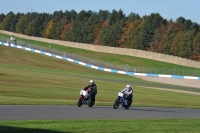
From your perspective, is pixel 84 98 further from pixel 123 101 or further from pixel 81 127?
pixel 81 127

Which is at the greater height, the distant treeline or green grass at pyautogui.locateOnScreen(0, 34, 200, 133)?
the distant treeline

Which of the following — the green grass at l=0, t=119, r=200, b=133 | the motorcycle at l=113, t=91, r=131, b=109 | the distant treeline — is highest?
the distant treeline

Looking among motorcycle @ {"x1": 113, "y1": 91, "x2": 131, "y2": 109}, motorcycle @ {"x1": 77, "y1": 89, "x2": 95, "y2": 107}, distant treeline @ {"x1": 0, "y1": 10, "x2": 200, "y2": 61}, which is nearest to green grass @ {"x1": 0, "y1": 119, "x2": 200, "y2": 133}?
motorcycle @ {"x1": 77, "y1": 89, "x2": 95, "y2": 107}

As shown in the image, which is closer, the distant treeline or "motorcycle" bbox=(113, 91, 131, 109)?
"motorcycle" bbox=(113, 91, 131, 109)

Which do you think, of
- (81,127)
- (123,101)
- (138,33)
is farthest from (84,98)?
(138,33)

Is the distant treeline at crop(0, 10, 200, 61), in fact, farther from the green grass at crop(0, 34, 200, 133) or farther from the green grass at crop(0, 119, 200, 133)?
the green grass at crop(0, 119, 200, 133)

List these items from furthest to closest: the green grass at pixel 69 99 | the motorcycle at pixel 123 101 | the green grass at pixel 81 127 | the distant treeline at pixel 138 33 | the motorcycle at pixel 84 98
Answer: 1. the distant treeline at pixel 138 33
2. the motorcycle at pixel 123 101
3. the motorcycle at pixel 84 98
4. the green grass at pixel 69 99
5. the green grass at pixel 81 127

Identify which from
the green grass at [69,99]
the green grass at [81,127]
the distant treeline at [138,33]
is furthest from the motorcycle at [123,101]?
the distant treeline at [138,33]

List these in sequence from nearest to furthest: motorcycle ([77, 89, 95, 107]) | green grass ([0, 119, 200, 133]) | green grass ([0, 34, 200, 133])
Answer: green grass ([0, 119, 200, 133])
green grass ([0, 34, 200, 133])
motorcycle ([77, 89, 95, 107])

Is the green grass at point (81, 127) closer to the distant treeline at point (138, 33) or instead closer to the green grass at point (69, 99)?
the green grass at point (69, 99)

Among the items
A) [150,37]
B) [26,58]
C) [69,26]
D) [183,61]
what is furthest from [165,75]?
[69,26]

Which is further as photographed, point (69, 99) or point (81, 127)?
point (69, 99)

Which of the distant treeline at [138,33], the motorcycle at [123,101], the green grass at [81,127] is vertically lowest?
the green grass at [81,127]

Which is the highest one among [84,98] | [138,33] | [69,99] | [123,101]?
[138,33]
